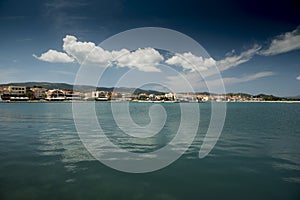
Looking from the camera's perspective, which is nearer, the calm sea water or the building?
the calm sea water

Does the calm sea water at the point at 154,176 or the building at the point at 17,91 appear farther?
the building at the point at 17,91

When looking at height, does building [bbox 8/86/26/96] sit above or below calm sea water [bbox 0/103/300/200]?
above

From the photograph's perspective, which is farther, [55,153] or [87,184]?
[55,153]

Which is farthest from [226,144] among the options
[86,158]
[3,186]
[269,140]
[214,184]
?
[3,186]

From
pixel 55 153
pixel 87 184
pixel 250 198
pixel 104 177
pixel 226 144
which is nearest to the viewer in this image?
pixel 250 198

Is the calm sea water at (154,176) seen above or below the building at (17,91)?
below

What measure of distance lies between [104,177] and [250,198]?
15.5 ft

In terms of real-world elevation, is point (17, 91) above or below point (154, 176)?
above

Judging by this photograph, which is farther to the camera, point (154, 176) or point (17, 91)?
point (17, 91)

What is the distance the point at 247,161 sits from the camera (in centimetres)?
1080

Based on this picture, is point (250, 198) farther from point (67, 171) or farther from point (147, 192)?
point (67, 171)

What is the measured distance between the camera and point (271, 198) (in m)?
7.03

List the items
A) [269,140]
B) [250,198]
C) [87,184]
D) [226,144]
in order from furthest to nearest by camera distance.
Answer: [269,140]
[226,144]
[87,184]
[250,198]

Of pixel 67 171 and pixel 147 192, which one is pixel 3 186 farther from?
pixel 147 192
